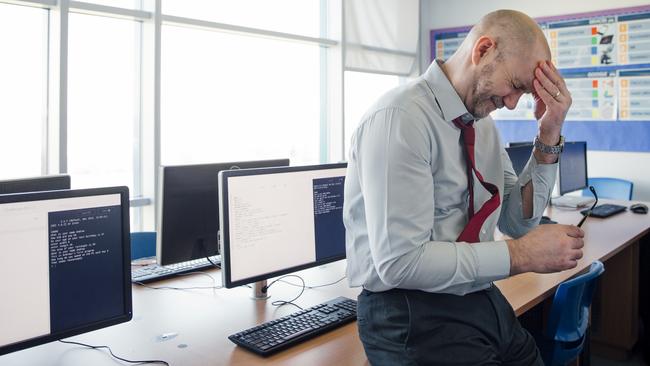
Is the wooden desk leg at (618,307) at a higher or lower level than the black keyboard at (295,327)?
lower

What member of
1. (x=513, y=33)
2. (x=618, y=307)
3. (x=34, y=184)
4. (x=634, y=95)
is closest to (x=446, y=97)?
(x=513, y=33)

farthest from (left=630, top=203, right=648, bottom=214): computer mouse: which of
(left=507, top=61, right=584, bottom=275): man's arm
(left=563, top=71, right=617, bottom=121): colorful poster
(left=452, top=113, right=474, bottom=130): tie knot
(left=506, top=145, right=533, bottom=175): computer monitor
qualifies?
(left=452, top=113, right=474, bottom=130): tie knot

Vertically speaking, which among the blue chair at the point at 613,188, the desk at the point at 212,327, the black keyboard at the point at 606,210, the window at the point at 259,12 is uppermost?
the window at the point at 259,12

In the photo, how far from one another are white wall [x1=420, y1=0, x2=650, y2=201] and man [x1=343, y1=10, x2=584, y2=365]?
3.62 m

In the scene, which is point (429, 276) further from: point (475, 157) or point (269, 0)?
point (269, 0)

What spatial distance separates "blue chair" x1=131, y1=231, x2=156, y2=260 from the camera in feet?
8.43

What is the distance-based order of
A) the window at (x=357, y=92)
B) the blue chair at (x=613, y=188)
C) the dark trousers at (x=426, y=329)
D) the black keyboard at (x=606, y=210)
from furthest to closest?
the window at (x=357, y=92), the blue chair at (x=613, y=188), the black keyboard at (x=606, y=210), the dark trousers at (x=426, y=329)

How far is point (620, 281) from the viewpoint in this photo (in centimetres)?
327

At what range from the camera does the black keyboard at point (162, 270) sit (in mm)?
2104

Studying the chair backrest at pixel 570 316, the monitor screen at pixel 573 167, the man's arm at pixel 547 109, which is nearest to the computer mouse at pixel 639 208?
the monitor screen at pixel 573 167

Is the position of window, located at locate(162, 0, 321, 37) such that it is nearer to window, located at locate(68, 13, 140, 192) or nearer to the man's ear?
window, located at locate(68, 13, 140, 192)

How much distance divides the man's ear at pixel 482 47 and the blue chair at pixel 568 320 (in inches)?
36.1

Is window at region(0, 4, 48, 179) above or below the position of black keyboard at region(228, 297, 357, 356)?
above

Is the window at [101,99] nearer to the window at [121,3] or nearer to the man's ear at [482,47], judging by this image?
the window at [121,3]
